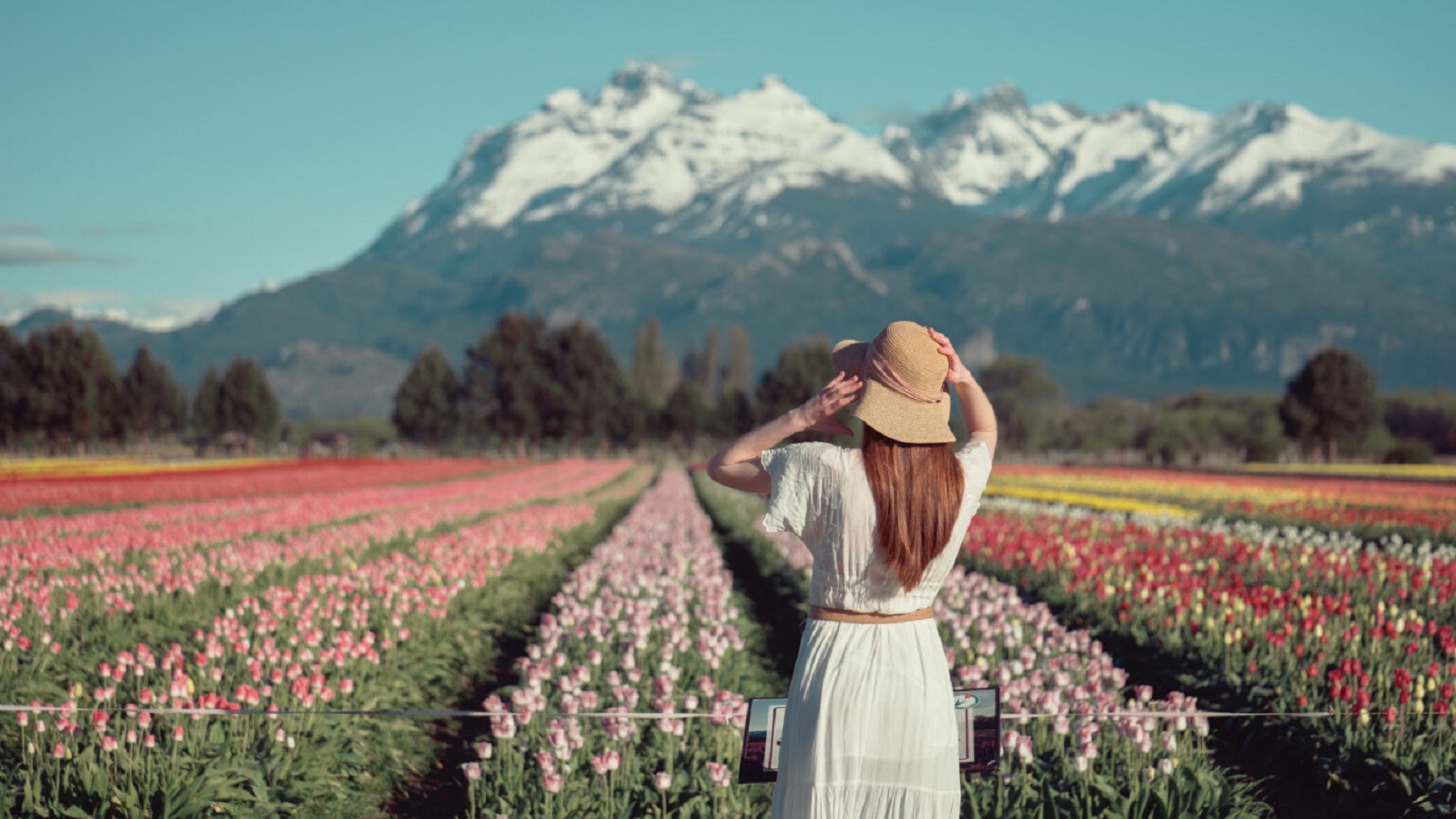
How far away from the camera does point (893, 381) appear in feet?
12.0

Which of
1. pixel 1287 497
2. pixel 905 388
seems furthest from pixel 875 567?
pixel 1287 497

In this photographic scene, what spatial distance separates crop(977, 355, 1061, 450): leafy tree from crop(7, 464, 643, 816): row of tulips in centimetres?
11816

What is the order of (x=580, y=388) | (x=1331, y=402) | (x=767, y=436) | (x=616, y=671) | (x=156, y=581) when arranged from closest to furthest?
(x=767, y=436), (x=616, y=671), (x=156, y=581), (x=1331, y=402), (x=580, y=388)

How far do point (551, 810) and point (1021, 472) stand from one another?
43.8m

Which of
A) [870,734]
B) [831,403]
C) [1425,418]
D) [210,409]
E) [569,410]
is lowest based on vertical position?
[870,734]

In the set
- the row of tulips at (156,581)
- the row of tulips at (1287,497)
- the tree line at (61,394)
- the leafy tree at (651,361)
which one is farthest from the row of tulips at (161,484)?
the leafy tree at (651,361)

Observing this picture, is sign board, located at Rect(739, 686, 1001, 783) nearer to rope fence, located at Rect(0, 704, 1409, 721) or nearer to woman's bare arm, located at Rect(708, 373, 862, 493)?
woman's bare arm, located at Rect(708, 373, 862, 493)

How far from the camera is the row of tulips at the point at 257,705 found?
5980 millimetres

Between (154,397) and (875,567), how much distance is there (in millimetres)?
110299

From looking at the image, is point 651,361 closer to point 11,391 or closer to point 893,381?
point 11,391

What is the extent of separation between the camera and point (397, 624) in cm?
963

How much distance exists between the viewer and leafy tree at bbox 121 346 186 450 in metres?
98.8

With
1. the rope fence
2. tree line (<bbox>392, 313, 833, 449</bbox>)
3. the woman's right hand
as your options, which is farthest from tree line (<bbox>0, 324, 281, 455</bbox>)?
the woman's right hand

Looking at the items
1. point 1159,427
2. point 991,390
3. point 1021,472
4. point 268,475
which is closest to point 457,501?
point 268,475
